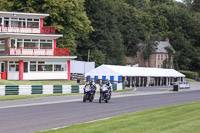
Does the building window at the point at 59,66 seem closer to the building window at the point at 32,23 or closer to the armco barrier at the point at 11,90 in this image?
the building window at the point at 32,23

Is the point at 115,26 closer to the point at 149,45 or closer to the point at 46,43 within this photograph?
the point at 149,45

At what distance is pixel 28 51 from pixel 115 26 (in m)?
44.6

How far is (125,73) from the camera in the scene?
60.4 meters

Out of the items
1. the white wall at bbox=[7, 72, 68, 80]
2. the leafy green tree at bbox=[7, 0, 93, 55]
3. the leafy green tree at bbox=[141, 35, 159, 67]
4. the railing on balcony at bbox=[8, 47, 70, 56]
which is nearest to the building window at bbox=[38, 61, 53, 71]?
the white wall at bbox=[7, 72, 68, 80]

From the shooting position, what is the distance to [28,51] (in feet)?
172

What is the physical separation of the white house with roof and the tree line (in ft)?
23.0

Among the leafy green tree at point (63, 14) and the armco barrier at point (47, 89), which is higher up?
the leafy green tree at point (63, 14)

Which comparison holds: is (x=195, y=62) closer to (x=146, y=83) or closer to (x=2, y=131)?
(x=146, y=83)

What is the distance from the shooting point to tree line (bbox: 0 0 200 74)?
62875 mm

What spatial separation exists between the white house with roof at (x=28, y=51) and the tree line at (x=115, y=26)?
276 inches

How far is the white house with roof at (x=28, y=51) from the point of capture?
171 feet

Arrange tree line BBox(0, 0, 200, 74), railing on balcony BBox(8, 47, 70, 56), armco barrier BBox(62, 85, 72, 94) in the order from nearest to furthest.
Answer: armco barrier BBox(62, 85, 72, 94) → railing on balcony BBox(8, 47, 70, 56) → tree line BBox(0, 0, 200, 74)

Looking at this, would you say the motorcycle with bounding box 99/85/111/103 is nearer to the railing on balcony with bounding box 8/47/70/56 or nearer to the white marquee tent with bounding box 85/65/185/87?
the railing on balcony with bounding box 8/47/70/56

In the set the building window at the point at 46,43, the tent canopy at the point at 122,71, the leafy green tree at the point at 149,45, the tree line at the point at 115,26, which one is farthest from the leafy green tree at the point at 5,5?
the leafy green tree at the point at 149,45
